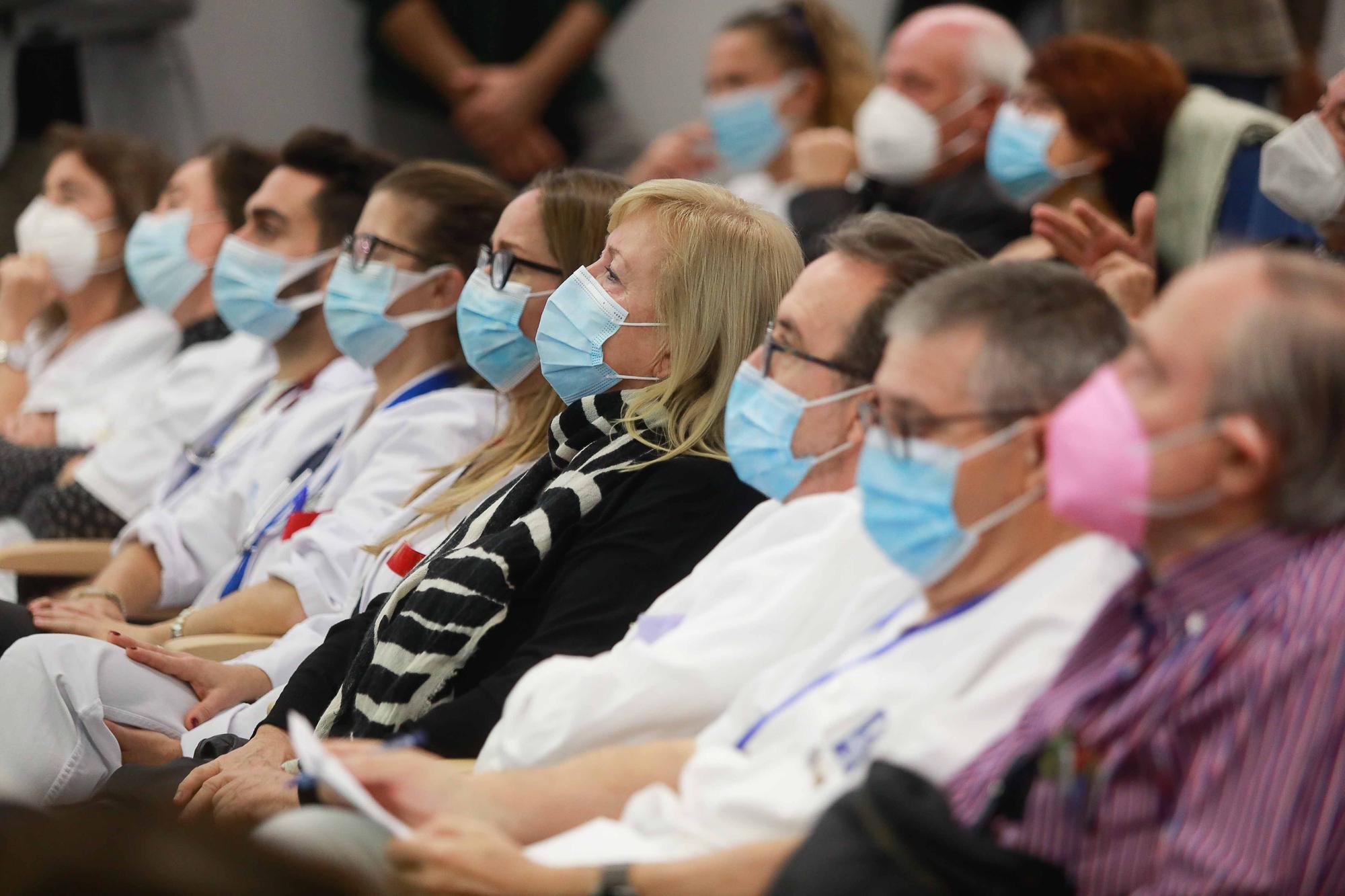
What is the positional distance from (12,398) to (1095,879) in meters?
4.08

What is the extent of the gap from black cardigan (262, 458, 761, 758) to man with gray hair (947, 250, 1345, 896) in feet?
2.58

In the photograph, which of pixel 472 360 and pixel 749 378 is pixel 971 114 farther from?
pixel 749 378

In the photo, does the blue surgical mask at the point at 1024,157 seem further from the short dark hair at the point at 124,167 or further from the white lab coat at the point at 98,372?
the short dark hair at the point at 124,167

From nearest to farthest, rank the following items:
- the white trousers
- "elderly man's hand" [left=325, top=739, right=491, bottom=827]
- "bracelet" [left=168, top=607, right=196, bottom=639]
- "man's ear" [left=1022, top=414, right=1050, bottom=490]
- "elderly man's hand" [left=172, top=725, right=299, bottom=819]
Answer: "man's ear" [left=1022, top=414, right=1050, bottom=490] → "elderly man's hand" [left=325, top=739, right=491, bottom=827] → "elderly man's hand" [left=172, top=725, right=299, bottom=819] → the white trousers → "bracelet" [left=168, top=607, right=196, bottom=639]

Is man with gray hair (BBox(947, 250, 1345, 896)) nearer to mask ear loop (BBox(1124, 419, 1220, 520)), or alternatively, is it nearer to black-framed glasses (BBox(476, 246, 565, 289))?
mask ear loop (BBox(1124, 419, 1220, 520))

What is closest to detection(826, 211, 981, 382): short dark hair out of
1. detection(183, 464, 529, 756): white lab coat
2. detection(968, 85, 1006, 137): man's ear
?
detection(183, 464, 529, 756): white lab coat

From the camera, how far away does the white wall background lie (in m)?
6.12

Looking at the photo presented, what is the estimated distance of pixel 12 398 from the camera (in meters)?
4.81

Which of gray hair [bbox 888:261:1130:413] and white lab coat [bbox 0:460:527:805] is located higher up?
gray hair [bbox 888:261:1130:413]

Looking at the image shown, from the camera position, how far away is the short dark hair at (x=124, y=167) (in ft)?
16.1

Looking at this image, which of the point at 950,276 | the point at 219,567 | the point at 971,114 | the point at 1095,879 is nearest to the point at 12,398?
the point at 219,567

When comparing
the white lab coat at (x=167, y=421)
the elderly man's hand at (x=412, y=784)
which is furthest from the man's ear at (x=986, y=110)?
the elderly man's hand at (x=412, y=784)

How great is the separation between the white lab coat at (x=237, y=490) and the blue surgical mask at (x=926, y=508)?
1.97 meters

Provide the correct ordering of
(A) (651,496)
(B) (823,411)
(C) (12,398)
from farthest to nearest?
(C) (12,398) → (A) (651,496) → (B) (823,411)
